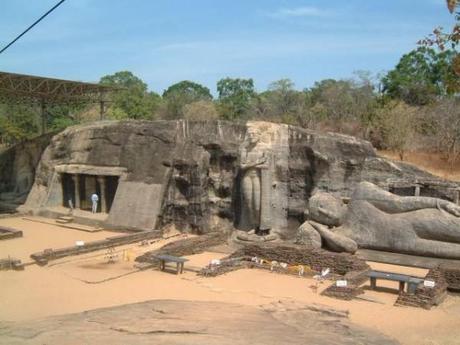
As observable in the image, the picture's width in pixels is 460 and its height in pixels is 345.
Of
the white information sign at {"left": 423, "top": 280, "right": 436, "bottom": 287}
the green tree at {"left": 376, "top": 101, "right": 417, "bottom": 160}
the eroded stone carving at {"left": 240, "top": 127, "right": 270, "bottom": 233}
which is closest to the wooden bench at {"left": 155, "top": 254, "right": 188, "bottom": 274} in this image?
the eroded stone carving at {"left": 240, "top": 127, "right": 270, "bottom": 233}

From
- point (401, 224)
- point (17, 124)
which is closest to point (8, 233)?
point (401, 224)

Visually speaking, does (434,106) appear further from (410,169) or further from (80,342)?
(80,342)

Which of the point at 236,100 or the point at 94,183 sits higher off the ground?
the point at 236,100

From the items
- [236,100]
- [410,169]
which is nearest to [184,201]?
[410,169]

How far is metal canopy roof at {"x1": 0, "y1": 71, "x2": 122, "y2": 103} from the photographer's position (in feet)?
76.8

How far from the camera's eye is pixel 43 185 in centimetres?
2245

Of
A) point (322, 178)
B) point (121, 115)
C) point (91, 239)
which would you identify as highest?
point (121, 115)

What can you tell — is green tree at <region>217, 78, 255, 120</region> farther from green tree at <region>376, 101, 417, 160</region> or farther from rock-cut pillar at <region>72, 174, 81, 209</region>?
rock-cut pillar at <region>72, 174, 81, 209</region>

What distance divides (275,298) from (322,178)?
729 centimetres

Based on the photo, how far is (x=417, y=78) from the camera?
36344 mm

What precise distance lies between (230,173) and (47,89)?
13.2m

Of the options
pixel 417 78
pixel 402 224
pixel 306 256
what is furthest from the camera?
pixel 417 78

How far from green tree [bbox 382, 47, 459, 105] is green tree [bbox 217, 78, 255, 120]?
38.2 ft

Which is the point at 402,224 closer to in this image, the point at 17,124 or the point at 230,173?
the point at 230,173
